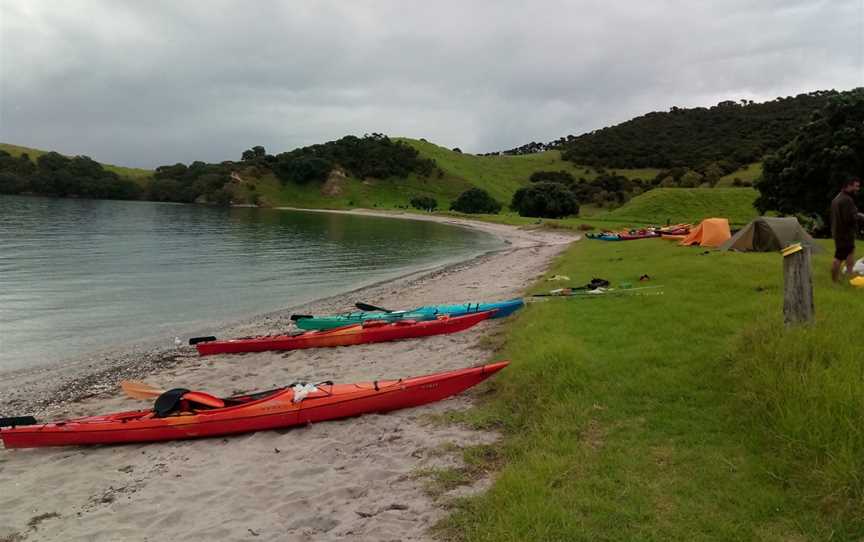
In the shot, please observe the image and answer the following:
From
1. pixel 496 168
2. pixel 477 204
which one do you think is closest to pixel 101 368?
pixel 477 204

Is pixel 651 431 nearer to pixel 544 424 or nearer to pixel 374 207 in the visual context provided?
pixel 544 424

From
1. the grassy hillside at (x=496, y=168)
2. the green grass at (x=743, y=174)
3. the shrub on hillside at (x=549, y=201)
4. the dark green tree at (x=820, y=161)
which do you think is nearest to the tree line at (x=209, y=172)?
the grassy hillside at (x=496, y=168)

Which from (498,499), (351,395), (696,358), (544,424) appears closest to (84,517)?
(351,395)

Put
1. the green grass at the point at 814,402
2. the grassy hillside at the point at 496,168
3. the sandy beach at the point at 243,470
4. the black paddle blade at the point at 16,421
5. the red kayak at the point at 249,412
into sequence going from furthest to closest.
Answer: the grassy hillside at the point at 496,168 < the black paddle blade at the point at 16,421 < the red kayak at the point at 249,412 < the sandy beach at the point at 243,470 < the green grass at the point at 814,402

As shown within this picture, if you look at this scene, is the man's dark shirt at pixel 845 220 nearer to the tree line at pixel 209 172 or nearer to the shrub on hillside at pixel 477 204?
the shrub on hillside at pixel 477 204

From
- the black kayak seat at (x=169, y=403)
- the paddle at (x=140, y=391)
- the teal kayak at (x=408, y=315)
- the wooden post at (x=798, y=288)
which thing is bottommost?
the paddle at (x=140, y=391)

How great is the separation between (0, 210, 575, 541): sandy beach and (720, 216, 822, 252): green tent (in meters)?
12.4

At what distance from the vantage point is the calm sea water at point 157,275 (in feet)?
58.4

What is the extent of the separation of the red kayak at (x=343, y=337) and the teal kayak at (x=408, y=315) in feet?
1.69

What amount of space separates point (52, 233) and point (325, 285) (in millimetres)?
37997

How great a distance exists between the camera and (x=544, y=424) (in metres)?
6.57

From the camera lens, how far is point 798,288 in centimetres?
686

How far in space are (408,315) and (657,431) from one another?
31.2ft

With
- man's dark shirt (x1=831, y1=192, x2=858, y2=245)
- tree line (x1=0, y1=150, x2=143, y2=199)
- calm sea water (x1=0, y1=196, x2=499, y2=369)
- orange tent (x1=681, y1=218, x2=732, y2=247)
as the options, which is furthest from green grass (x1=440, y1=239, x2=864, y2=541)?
tree line (x1=0, y1=150, x2=143, y2=199)
